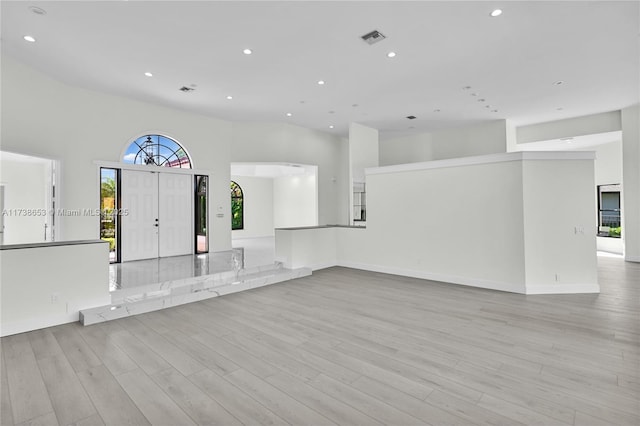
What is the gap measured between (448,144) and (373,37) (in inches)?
248

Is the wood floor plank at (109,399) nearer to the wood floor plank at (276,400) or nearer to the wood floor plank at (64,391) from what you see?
the wood floor plank at (64,391)

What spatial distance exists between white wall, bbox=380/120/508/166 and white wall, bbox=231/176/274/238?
18.5ft

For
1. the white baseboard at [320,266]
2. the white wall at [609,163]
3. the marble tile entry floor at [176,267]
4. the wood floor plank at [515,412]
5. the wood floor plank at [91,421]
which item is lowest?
the wood floor plank at [91,421]

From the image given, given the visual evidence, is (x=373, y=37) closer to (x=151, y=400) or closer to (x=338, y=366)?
(x=338, y=366)

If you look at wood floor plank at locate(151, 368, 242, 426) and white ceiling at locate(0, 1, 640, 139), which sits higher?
white ceiling at locate(0, 1, 640, 139)

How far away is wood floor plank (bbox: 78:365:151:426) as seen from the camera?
206 cm

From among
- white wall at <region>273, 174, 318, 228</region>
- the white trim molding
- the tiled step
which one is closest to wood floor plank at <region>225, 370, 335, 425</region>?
the tiled step

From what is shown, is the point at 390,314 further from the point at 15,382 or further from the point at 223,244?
the point at 223,244

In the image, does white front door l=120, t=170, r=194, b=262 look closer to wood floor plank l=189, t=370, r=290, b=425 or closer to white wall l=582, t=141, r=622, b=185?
wood floor plank l=189, t=370, r=290, b=425

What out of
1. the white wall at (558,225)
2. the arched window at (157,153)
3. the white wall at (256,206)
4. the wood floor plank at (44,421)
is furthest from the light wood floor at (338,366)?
the white wall at (256,206)

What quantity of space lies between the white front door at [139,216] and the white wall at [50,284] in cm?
333

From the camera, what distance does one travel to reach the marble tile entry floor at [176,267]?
5332 millimetres

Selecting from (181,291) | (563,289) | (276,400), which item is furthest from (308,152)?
(276,400)

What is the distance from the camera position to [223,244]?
870cm
